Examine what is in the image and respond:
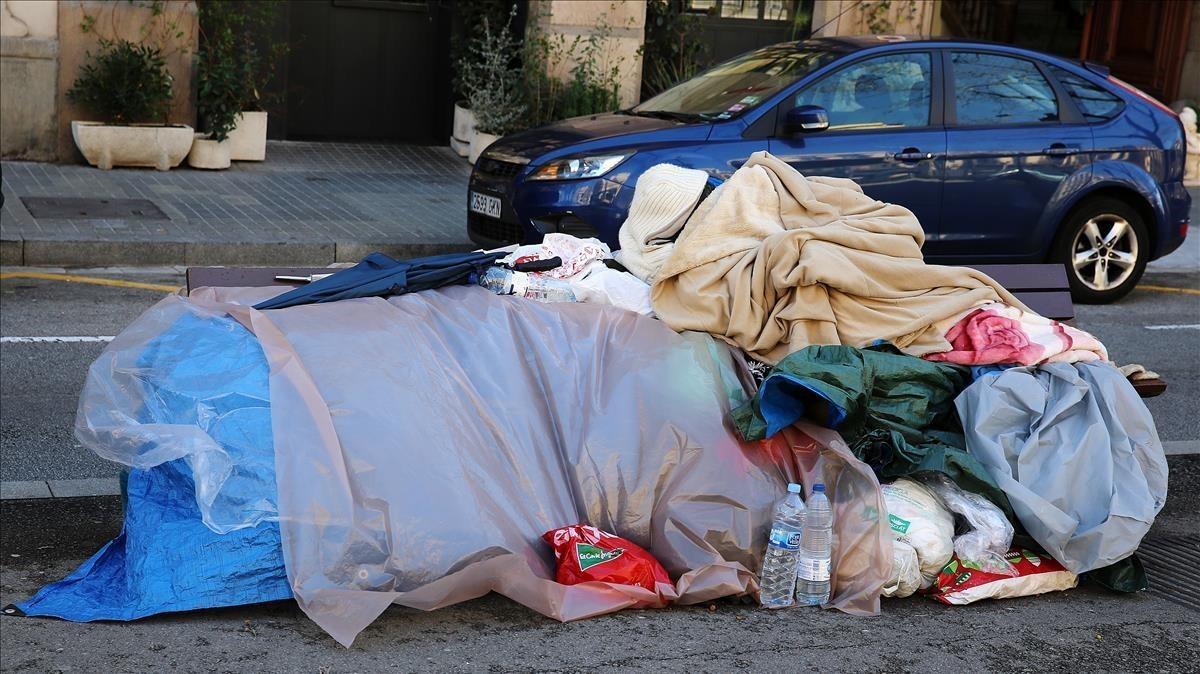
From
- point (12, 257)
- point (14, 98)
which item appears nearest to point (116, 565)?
point (12, 257)

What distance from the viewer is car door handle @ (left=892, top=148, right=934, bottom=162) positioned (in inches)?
328

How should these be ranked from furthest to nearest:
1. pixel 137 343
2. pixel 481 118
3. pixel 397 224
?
pixel 481 118 → pixel 397 224 → pixel 137 343

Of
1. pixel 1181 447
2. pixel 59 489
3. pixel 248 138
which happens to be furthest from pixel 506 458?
pixel 248 138

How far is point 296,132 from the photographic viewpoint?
530 inches

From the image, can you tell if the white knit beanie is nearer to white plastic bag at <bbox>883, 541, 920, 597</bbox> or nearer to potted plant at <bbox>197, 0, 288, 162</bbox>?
white plastic bag at <bbox>883, 541, 920, 597</bbox>

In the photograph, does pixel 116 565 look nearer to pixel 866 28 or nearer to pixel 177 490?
pixel 177 490

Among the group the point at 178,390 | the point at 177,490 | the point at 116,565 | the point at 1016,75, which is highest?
the point at 1016,75

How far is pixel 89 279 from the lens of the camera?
8.38 m

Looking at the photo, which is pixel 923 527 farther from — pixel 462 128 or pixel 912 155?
pixel 462 128

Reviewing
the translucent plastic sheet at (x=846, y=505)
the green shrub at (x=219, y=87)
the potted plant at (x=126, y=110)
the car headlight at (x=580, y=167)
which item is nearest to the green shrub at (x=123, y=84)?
the potted plant at (x=126, y=110)

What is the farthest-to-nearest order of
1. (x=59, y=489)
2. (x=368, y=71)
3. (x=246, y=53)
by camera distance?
(x=368, y=71), (x=246, y=53), (x=59, y=489)

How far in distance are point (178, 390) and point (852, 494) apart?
6.87 feet

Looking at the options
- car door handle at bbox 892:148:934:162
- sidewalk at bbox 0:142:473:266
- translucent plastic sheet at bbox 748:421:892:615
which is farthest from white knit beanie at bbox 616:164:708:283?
sidewalk at bbox 0:142:473:266

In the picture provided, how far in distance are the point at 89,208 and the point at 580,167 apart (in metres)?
3.97
